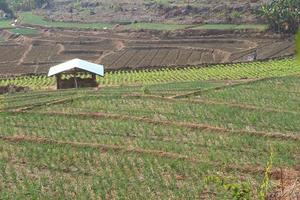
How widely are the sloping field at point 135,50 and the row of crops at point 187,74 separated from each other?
3.95 metres

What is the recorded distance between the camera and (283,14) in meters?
67.9

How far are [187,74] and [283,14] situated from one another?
2993 cm

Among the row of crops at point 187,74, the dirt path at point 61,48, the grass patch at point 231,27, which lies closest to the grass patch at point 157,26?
the grass patch at point 231,27

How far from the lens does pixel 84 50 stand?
6531 cm

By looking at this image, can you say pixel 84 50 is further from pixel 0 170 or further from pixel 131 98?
pixel 0 170

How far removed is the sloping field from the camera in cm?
5541

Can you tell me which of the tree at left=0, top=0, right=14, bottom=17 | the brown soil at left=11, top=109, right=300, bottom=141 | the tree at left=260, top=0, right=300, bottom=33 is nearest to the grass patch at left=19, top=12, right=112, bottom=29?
the tree at left=0, top=0, right=14, bottom=17

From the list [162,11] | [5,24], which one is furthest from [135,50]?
[5,24]

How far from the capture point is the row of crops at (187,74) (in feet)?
135

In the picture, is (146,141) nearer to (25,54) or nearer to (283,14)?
(25,54)

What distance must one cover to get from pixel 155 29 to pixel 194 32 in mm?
7646

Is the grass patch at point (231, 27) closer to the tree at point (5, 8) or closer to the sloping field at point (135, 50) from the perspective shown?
the sloping field at point (135, 50)

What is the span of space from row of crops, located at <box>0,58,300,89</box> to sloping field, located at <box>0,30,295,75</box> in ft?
13.0

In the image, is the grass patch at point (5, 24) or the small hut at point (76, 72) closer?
the small hut at point (76, 72)
